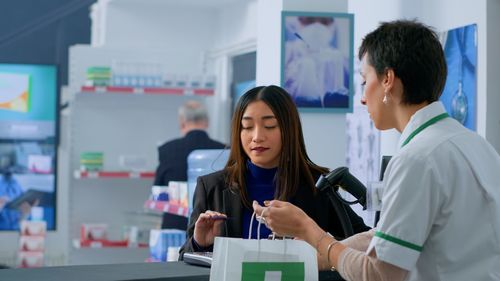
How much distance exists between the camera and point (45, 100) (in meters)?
10.2

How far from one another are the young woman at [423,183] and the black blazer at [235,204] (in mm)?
1045

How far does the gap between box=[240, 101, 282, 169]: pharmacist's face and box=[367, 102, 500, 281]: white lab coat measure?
1.20m

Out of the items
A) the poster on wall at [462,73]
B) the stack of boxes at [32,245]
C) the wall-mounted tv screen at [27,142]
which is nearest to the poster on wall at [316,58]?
the poster on wall at [462,73]

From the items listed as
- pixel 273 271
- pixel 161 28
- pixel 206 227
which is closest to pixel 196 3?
pixel 161 28

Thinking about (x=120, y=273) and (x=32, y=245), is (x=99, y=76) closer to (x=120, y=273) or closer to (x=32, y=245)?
(x=32, y=245)

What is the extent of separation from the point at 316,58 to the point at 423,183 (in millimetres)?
3162

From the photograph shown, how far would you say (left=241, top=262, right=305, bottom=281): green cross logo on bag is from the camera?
2.31m

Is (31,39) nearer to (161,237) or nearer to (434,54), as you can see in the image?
(161,237)

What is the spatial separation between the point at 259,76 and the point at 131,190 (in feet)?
12.4

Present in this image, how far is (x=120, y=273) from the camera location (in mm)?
2418

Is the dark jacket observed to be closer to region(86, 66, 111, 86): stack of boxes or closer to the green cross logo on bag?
region(86, 66, 111, 86): stack of boxes

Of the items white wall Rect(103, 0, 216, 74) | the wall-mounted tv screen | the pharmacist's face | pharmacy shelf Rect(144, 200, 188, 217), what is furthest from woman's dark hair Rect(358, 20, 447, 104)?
the wall-mounted tv screen

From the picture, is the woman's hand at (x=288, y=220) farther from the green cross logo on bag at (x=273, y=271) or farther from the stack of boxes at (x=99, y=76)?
the stack of boxes at (x=99, y=76)

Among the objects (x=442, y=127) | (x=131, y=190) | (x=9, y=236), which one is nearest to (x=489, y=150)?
(x=442, y=127)
